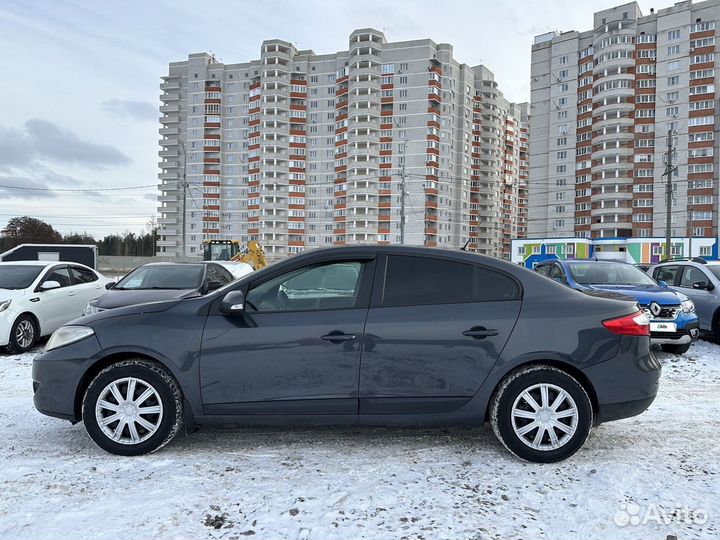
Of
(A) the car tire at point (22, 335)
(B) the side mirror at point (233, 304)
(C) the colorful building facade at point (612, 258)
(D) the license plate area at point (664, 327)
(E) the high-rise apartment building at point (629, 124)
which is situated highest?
(E) the high-rise apartment building at point (629, 124)

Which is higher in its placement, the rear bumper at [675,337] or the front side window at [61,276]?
the front side window at [61,276]

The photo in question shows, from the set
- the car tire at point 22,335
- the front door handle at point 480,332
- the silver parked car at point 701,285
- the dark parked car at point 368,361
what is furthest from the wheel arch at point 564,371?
the car tire at point 22,335

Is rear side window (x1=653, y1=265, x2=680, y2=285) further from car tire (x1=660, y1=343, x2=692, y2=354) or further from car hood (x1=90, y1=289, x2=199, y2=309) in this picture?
car hood (x1=90, y1=289, x2=199, y2=309)

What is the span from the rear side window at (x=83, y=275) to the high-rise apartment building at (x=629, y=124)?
72.9 m

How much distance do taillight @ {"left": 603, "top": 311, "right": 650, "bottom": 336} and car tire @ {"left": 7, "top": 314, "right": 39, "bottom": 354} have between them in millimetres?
8595

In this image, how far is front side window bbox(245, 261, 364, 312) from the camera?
11.6 feet

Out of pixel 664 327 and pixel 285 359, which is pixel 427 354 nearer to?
pixel 285 359

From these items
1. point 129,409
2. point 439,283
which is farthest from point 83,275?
point 439,283

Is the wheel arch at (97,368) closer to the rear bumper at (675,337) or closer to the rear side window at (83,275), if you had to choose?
the rear side window at (83,275)

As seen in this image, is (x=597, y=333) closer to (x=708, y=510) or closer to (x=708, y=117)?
(x=708, y=510)

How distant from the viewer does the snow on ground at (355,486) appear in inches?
102

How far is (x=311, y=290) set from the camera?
11.9ft

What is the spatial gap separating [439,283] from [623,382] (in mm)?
1506

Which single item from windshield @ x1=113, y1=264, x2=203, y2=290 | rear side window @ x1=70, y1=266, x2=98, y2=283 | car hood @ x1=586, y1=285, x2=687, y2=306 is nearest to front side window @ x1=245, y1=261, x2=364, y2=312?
windshield @ x1=113, y1=264, x2=203, y2=290
